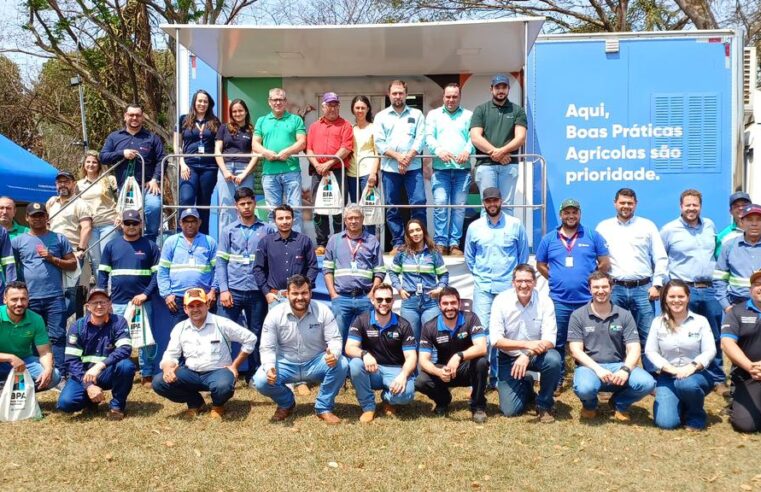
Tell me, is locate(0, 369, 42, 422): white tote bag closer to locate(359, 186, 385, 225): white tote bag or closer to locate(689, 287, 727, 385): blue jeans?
locate(359, 186, 385, 225): white tote bag

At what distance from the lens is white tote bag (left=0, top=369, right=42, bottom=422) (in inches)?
267

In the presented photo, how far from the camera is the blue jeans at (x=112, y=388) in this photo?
22.7 ft

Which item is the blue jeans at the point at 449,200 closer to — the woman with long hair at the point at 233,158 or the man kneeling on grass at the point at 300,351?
the woman with long hair at the point at 233,158

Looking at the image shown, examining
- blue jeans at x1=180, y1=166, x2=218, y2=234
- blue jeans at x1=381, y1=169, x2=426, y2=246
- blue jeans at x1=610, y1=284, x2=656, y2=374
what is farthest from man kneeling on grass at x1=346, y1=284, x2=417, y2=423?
blue jeans at x1=180, y1=166, x2=218, y2=234

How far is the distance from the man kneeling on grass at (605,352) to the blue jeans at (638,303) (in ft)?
1.57

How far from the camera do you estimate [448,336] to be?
7000 millimetres

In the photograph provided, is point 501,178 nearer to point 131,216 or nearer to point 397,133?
point 397,133

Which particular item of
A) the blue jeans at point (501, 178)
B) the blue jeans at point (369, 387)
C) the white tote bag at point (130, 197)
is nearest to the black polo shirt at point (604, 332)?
the blue jeans at point (369, 387)

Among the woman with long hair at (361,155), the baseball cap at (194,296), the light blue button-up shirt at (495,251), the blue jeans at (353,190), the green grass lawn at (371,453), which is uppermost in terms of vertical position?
the woman with long hair at (361,155)

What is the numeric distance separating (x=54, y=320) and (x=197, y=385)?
1981 millimetres

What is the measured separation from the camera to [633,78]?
9195 millimetres

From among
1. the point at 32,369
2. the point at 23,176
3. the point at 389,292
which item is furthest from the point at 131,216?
the point at 23,176

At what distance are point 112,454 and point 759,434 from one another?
16.7 ft

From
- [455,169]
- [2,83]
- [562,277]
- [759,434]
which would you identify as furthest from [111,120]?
[759,434]
